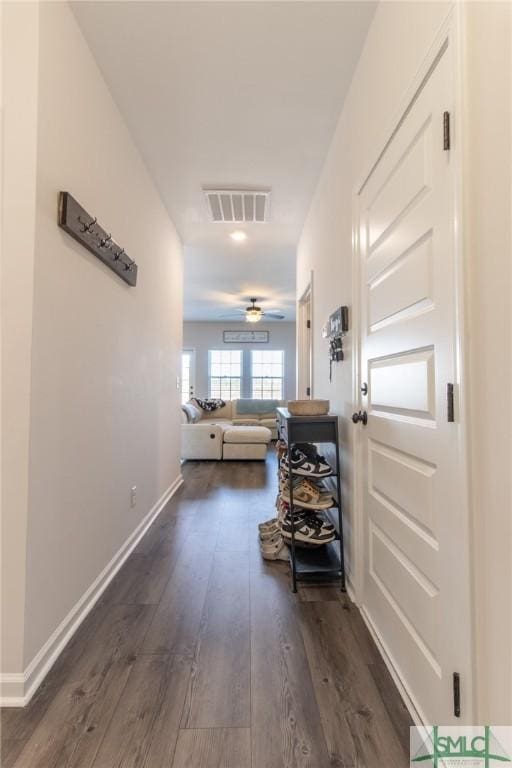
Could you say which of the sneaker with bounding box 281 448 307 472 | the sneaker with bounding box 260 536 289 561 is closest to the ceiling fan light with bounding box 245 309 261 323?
the sneaker with bounding box 281 448 307 472

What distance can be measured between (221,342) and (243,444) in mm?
3899

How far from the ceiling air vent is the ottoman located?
2950mm

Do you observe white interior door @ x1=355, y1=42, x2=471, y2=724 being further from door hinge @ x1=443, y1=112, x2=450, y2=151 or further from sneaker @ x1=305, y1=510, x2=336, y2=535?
sneaker @ x1=305, y1=510, x2=336, y2=535

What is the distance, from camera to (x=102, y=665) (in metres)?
1.38

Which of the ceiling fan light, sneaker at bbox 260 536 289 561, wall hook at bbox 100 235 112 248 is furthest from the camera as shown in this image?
the ceiling fan light

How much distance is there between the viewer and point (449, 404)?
0.97 meters

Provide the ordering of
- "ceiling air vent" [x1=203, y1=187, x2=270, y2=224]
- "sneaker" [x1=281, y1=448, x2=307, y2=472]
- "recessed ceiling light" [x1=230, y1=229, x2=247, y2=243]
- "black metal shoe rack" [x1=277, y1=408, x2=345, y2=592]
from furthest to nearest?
"recessed ceiling light" [x1=230, y1=229, x2=247, y2=243], "ceiling air vent" [x1=203, y1=187, x2=270, y2=224], "sneaker" [x1=281, y1=448, x2=307, y2=472], "black metal shoe rack" [x1=277, y1=408, x2=345, y2=592]

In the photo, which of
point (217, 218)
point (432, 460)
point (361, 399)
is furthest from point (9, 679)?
point (217, 218)

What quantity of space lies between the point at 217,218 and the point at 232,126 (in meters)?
1.15

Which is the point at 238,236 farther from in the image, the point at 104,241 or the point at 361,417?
the point at 361,417

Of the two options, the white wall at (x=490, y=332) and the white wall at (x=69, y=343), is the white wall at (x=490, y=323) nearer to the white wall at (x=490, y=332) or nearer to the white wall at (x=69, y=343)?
the white wall at (x=490, y=332)

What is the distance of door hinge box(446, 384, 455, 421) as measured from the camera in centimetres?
96

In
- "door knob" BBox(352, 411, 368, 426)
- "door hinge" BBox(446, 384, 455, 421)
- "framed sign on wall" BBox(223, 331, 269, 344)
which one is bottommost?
"door knob" BBox(352, 411, 368, 426)

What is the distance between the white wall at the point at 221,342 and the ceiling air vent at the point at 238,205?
16.9ft
